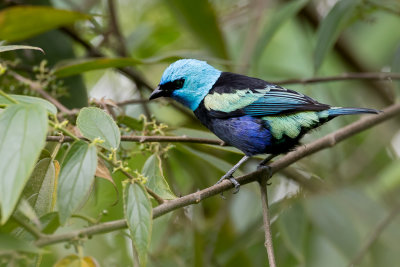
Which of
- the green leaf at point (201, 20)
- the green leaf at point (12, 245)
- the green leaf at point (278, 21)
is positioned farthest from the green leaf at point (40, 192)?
the green leaf at point (201, 20)

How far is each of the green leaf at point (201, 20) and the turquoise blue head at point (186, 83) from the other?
110cm

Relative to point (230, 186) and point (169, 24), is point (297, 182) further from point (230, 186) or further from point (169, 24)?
point (169, 24)

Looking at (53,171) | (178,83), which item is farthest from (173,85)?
(53,171)

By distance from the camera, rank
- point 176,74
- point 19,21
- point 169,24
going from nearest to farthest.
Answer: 1. point 19,21
2. point 176,74
3. point 169,24

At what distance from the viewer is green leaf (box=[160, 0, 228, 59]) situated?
4680 mm

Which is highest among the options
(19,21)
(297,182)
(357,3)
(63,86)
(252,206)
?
(357,3)

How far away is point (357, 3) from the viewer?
12.0 feet

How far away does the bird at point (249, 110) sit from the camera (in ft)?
10.9

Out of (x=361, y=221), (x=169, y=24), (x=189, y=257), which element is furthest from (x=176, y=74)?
(x=169, y=24)

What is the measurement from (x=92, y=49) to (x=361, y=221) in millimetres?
2354

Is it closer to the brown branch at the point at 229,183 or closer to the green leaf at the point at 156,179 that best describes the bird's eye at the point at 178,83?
the brown branch at the point at 229,183

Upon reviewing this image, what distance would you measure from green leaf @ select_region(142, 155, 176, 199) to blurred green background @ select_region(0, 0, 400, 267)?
0.80ft

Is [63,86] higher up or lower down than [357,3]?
lower down

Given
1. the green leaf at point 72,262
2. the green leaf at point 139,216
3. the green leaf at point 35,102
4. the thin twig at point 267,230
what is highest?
the green leaf at point 35,102
